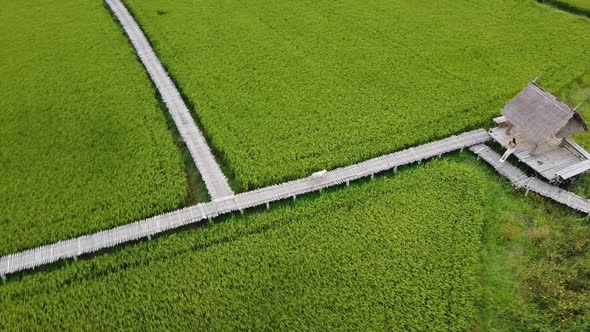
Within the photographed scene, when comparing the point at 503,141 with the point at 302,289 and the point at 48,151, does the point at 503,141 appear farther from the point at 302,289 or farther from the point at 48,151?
the point at 48,151

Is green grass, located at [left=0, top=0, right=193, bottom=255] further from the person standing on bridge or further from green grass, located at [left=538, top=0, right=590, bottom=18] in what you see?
green grass, located at [left=538, top=0, right=590, bottom=18]

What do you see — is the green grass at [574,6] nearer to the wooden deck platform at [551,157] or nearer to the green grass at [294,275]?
the wooden deck platform at [551,157]

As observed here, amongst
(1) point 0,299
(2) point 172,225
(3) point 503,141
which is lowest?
(1) point 0,299

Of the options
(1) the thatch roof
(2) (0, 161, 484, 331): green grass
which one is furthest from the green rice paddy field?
(1) the thatch roof

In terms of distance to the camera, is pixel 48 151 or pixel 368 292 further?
pixel 48 151

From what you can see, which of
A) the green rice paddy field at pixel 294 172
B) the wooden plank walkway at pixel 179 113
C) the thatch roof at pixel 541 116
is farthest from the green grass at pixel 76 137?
the thatch roof at pixel 541 116

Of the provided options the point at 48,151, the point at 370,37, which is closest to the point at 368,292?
the point at 48,151
